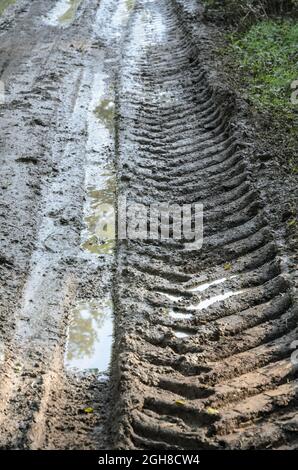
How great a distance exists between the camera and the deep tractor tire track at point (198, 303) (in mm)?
4207

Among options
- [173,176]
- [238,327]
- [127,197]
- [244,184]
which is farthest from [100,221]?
[238,327]

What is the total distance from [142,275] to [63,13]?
1057 centimetres

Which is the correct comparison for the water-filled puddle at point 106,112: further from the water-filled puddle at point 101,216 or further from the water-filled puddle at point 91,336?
the water-filled puddle at point 91,336

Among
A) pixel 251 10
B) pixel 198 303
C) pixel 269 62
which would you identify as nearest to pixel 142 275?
pixel 198 303

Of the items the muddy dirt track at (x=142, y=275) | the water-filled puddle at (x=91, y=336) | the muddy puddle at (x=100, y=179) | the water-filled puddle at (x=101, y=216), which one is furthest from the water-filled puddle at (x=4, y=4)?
the water-filled puddle at (x=91, y=336)

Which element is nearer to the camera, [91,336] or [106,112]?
[91,336]

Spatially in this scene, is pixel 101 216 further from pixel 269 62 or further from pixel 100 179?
pixel 269 62

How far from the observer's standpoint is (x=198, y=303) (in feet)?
18.4

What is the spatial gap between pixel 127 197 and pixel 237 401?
3.44 metres

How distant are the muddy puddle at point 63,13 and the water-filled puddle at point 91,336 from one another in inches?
386

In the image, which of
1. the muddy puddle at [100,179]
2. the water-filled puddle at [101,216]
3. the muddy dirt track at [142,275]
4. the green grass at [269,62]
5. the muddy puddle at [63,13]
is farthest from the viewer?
the muddy puddle at [63,13]

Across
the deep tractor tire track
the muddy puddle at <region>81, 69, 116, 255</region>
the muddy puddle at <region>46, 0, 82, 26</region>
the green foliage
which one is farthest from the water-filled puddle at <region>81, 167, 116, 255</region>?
the muddy puddle at <region>46, 0, 82, 26</region>

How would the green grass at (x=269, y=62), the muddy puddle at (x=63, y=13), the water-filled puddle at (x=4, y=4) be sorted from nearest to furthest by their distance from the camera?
the green grass at (x=269, y=62) → the muddy puddle at (x=63, y=13) → the water-filled puddle at (x=4, y=4)

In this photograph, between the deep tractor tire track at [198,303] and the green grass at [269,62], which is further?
the green grass at [269,62]
